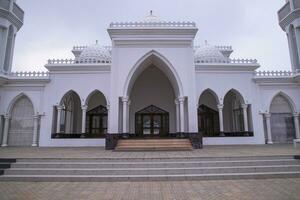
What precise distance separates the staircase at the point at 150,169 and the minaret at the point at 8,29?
466 inches

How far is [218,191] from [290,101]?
46.8 ft

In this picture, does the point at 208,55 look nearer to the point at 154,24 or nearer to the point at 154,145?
the point at 154,24

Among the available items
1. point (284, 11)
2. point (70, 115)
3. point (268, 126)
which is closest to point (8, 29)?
point (70, 115)

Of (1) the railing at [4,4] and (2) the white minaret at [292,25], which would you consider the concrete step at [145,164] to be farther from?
(1) the railing at [4,4]

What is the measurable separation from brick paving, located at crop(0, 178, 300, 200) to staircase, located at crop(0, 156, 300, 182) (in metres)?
0.36

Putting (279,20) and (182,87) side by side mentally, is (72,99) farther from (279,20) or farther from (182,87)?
(279,20)

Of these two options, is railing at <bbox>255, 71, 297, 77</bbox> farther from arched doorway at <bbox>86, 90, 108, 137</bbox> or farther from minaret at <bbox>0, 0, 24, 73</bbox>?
minaret at <bbox>0, 0, 24, 73</bbox>

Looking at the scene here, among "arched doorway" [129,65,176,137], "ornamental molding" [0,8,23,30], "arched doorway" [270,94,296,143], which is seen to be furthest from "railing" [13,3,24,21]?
"arched doorway" [270,94,296,143]

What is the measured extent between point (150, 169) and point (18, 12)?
17.8m

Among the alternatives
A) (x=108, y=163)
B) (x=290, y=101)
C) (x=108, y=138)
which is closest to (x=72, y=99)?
(x=108, y=138)

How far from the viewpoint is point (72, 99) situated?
17.6 metres

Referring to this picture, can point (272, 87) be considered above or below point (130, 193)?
above

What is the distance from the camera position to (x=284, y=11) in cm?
1766

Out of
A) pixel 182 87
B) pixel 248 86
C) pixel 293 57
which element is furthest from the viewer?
pixel 293 57
